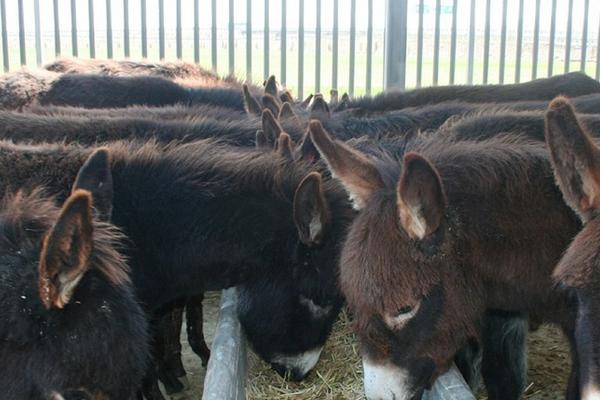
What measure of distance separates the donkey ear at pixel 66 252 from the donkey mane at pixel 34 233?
18cm

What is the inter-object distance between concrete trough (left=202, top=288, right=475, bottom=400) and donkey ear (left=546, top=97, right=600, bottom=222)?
112cm

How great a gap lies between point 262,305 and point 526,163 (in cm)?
175

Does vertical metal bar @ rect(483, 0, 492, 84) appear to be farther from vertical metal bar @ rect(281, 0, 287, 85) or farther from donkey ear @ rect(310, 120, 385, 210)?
donkey ear @ rect(310, 120, 385, 210)

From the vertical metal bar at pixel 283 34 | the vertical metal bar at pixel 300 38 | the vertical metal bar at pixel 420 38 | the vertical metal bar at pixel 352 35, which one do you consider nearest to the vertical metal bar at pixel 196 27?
the vertical metal bar at pixel 283 34

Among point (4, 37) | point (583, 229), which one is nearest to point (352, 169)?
point (583, 229)

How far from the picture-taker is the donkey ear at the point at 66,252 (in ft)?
7.48

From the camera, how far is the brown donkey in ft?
7.79

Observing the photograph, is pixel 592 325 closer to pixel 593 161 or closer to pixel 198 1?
pixel 593 161

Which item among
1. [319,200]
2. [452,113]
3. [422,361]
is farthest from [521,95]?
[422,361]

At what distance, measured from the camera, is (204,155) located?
419cm

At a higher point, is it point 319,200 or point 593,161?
point 593,161

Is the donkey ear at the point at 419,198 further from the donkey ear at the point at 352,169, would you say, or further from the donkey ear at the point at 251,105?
the donkey ear at the point at 251,105

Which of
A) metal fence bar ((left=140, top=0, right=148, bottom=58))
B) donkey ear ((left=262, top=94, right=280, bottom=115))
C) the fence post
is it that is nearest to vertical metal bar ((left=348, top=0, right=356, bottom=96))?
the fence post

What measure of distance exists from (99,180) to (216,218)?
786mm
